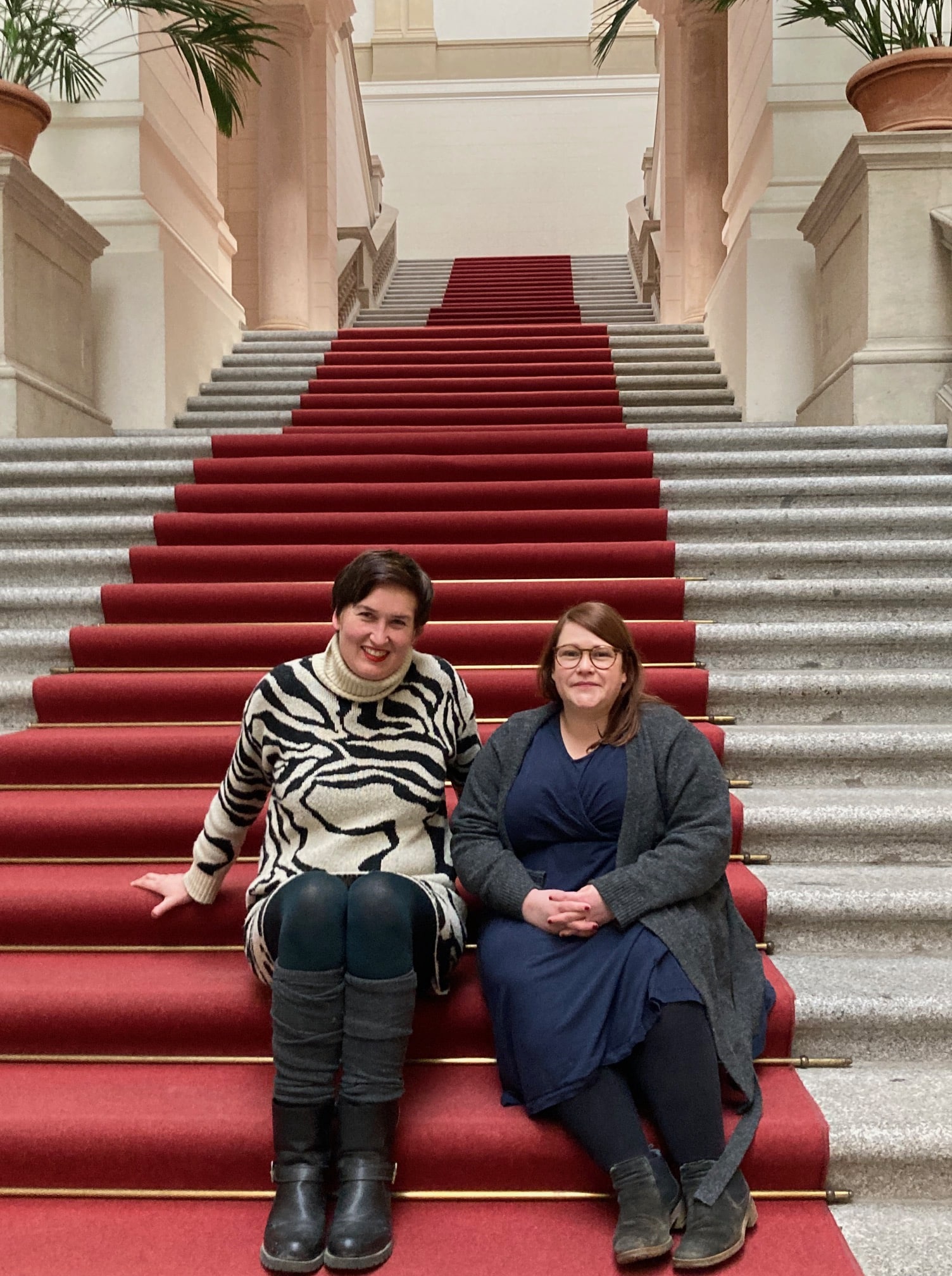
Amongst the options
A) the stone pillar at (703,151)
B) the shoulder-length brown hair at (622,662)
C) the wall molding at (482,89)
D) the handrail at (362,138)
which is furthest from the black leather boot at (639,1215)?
the wall molding at (482,89)

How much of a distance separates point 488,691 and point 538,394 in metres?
2.80

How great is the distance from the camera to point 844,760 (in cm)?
287

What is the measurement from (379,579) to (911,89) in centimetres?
376

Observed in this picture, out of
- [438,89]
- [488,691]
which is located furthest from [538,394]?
[438,89]

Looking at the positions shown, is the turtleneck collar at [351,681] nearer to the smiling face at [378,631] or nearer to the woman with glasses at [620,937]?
the smiling face at [378,631]

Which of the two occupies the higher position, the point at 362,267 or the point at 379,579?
the point at 362,267

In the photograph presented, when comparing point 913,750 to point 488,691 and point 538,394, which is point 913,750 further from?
point 538,394

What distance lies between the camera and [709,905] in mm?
1953

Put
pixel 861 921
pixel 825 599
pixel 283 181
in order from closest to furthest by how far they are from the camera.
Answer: pixel 861 921 → pixel 825 599 → pixel 283 181

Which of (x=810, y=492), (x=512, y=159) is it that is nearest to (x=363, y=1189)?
(x=810, y=492)

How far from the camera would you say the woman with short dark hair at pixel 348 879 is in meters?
1.72

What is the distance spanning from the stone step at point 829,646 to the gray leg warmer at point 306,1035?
1.85 meters

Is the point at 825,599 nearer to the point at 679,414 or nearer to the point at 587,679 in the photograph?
the point at 587,679

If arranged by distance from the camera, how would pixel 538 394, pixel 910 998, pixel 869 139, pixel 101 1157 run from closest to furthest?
1. pixel 101 1157
2. pixel 910 998
3. pixel 869 139
4. pixel 538 394
